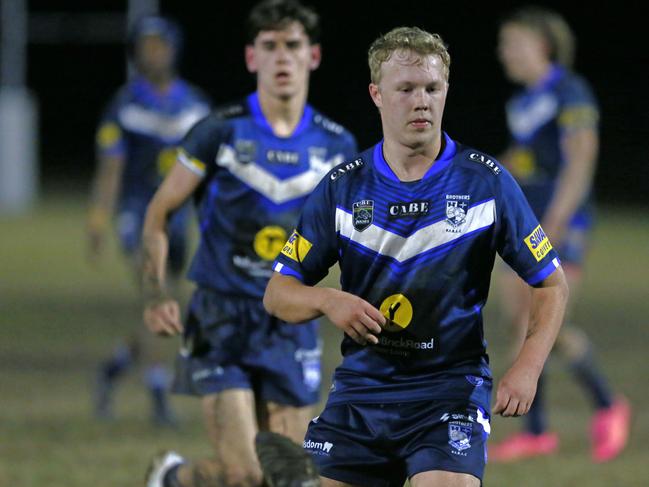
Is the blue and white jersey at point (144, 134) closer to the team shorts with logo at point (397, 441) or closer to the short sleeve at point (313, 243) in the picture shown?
the short sleeve at point (313, 243)

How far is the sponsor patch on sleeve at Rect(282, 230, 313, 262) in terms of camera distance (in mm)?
4738

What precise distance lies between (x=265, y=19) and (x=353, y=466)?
2276mm

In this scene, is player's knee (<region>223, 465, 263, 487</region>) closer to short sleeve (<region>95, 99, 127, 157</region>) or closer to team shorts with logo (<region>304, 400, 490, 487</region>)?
team shorts with logo (<region>304, 400, 490, 487</region>)

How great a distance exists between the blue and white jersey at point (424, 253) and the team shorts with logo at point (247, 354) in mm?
1425

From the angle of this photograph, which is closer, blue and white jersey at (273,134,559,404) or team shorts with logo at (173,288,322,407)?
blue and white jersey at (273,134,559,404)

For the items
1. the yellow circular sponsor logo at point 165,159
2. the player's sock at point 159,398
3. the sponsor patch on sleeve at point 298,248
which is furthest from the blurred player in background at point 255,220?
the yellow circular sponsor logo at point 165,159

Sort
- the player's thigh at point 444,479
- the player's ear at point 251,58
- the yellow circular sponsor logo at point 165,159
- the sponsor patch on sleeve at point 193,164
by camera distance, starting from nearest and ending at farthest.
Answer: the player's thigh at point 444,479 → the sponsor patch on sleeve at point 193,164 → the player's ear at point 251,58 → the yellow circular sponsor logo at point 165,159

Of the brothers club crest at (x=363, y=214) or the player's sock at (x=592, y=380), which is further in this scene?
the player's sock at (x=592, y=380)

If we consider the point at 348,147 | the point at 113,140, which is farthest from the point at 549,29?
the point at 113,140

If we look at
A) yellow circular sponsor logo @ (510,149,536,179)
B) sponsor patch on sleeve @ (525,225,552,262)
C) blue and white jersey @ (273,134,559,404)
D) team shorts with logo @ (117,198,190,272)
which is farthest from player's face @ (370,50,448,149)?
team shorts with logo @ (117,198,190,272)

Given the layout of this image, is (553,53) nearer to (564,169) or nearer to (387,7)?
(564,169)

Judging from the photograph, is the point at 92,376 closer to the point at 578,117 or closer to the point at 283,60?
the point at 578,117

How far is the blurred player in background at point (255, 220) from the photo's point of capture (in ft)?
20.1

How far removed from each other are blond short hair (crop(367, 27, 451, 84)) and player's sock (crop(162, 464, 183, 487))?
229cm
